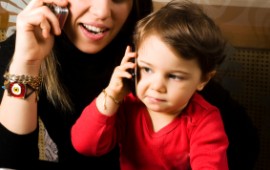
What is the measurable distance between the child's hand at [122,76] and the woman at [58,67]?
0.20m

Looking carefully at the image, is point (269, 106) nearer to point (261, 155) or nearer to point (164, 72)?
point (261, 155)

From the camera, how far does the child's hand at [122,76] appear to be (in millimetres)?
962

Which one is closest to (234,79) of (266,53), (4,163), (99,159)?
(266,53)

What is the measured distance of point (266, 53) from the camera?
149cm

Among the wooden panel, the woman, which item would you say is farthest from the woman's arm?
the wooden panel

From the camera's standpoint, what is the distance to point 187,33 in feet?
2.98

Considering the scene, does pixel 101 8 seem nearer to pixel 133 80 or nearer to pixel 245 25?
pixel 133 80

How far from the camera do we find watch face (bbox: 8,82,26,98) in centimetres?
107

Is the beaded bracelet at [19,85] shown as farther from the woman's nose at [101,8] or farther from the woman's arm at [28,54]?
the woman's nose at [101,8]

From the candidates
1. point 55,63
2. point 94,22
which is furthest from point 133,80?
point 55,63

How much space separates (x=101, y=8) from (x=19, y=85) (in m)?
0.33

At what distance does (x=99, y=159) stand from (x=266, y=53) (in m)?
0.77

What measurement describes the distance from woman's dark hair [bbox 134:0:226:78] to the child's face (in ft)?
0.06

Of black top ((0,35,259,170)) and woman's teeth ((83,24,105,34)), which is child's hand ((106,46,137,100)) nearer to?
woman's teeth ((83,24,105,34))
